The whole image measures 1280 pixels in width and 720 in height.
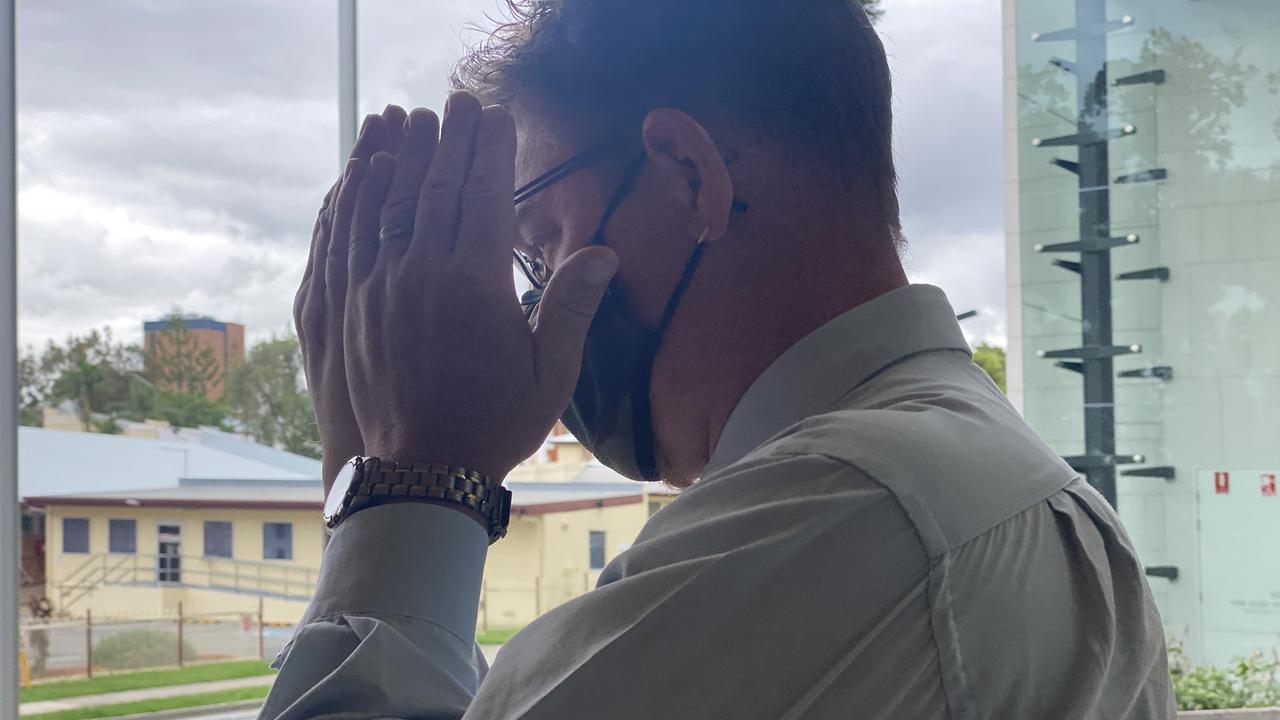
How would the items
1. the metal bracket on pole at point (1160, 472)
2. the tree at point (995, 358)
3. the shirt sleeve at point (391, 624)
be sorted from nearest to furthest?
the shirt sleeve at point (391, 624) → the metal bracket on pole at point (1160, 472) → the tree at point (995, 358)

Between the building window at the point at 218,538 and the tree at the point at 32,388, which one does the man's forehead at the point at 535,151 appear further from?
the building window at the point at 218,538

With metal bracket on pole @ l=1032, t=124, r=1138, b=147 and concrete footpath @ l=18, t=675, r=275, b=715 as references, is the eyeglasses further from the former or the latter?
metal bracket on pole @ l=1032, t=124, r=1138, b=147

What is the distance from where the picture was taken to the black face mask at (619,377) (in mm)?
831

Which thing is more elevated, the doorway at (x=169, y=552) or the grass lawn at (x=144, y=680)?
the doorway at (x=169, y=552)

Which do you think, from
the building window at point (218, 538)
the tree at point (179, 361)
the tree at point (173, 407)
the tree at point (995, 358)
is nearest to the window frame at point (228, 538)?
the building window at point (218, 538)

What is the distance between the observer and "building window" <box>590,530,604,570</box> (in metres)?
3.95

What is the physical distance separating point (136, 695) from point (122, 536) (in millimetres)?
527

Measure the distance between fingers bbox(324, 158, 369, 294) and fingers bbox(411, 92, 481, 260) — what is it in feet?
0.23

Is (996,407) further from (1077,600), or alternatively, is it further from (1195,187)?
(1195,187)

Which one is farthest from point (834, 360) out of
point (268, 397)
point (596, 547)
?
point (268, 397)

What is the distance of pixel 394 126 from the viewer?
0.90 meters

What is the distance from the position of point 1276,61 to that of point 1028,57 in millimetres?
812

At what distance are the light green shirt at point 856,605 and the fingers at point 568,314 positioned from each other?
21 cm

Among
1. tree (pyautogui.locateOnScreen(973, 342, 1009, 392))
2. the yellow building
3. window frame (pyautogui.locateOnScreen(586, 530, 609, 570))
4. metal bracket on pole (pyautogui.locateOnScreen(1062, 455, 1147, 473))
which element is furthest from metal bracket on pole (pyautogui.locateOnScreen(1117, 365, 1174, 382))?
window frame (pyautogui.locateOnScreen(586, 530, 609, 570))
